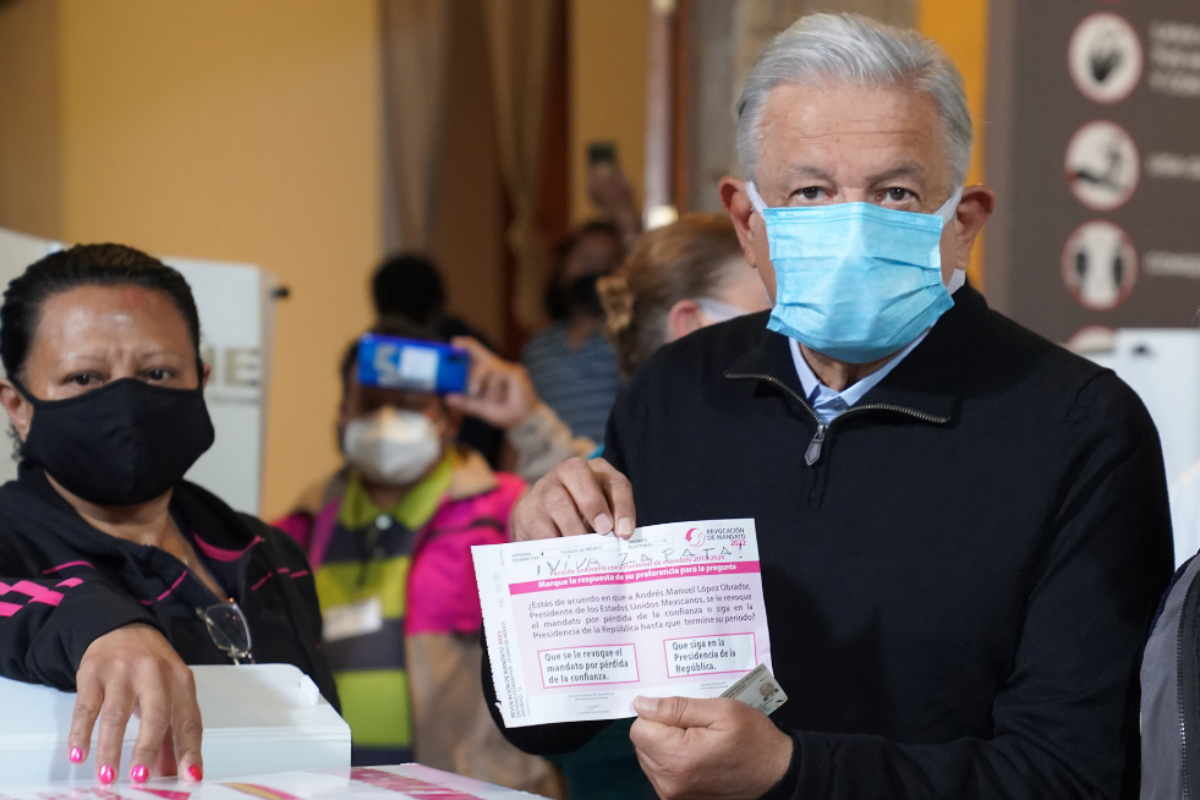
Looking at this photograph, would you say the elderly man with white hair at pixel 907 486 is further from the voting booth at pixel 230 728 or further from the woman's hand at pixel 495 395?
the woman's hand at pixel 495 395

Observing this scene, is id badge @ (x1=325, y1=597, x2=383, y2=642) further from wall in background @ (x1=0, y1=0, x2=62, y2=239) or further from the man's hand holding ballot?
wall in background @ (x1=0, y1=0, x2=62, y2=239)

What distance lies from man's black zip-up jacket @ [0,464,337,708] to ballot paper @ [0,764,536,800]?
0.57ft

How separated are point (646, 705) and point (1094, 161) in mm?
3106

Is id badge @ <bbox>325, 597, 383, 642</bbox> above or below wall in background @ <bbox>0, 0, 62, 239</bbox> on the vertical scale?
below

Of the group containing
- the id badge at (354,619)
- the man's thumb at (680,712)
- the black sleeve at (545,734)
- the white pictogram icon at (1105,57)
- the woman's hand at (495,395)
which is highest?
the white pictogram icon at (1105,57)

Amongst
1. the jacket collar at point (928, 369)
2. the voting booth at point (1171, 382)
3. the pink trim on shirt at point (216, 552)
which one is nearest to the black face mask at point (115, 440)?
the pink trim on shirt at point (216, 552)

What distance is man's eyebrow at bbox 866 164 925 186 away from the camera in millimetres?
1395

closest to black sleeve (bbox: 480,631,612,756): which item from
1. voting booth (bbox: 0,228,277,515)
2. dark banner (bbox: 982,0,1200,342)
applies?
voting booth (bbox: 0,228,277,515)

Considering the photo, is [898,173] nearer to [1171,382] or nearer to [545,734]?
[545,734]

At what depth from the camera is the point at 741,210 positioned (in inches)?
61.3

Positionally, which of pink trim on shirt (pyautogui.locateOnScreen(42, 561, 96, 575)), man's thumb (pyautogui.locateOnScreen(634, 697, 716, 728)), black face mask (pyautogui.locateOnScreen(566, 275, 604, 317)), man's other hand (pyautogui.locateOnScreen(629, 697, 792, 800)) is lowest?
man's other hand (pyautogui.locateOnScreen(629, 697, 792, 800))

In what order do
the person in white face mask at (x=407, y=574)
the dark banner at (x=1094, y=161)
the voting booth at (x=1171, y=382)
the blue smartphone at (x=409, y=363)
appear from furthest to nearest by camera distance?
the dark banner at (x=1094, y=161), the blue smartphone at (x=409, y=363), the person in white face mask at (x=407, y=574), the voting booth at (x=1171, y=382)

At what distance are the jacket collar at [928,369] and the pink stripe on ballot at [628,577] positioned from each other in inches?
11.7

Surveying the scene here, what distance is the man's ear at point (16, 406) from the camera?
1822 millimetres
